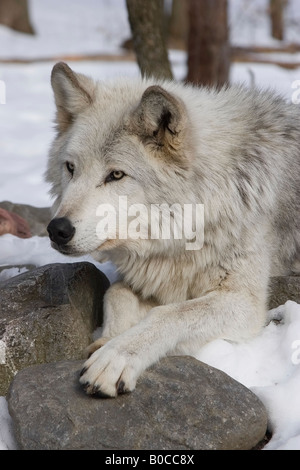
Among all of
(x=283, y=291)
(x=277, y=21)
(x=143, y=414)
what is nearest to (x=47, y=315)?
(x=143, y=414)

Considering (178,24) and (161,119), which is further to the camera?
(178,24)

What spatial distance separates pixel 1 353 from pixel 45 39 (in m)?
15.5

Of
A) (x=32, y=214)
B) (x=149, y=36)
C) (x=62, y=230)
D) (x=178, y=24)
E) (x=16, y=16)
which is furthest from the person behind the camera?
(x=178, y=24)

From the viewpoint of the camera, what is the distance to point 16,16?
1762 cm

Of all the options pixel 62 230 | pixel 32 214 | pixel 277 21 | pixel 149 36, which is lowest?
pixel 32 214

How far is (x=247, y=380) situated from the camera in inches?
127

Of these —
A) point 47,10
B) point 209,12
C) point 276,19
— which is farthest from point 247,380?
point 47,10

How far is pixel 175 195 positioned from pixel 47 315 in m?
0.91

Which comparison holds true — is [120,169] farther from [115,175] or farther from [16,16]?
[16,16]

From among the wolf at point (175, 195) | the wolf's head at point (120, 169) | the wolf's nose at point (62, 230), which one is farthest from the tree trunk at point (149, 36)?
the wolf's nose at point (62, 230)

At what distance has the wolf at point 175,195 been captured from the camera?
10.5ft

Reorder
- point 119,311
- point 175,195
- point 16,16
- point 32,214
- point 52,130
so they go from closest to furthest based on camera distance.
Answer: point 175,195 < point 119,311 < point 32,214 < point 52,130 < point 16,16

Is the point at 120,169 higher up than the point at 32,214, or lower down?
higher up

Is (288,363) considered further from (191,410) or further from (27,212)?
(27,212)
